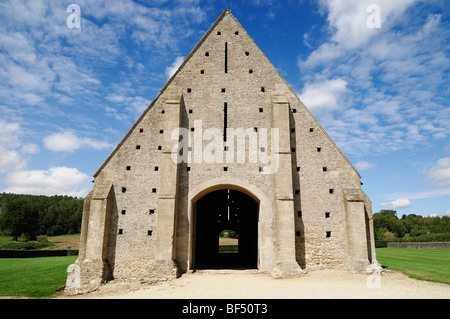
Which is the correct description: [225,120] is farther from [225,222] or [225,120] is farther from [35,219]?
[35,219]

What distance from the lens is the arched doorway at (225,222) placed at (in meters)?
23.6

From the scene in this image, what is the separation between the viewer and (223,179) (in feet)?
54.7

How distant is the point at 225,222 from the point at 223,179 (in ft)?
62.4

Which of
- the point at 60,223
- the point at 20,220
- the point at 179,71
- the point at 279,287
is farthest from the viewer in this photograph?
the point at 60,223

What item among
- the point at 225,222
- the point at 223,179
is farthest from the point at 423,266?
the point at 225,222

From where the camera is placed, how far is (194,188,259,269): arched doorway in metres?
23.6

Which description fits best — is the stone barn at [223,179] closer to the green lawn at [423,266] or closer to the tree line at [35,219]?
the green lawn at [423,266]

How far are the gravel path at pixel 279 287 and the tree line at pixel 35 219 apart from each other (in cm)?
7009

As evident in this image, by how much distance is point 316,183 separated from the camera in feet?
55.8

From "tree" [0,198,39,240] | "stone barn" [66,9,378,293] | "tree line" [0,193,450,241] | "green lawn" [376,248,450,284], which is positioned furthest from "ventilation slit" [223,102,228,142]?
"tree" [0,198,39,240]

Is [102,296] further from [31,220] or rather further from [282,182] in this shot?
[31,220]

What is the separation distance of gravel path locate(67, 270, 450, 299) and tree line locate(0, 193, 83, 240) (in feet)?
230
